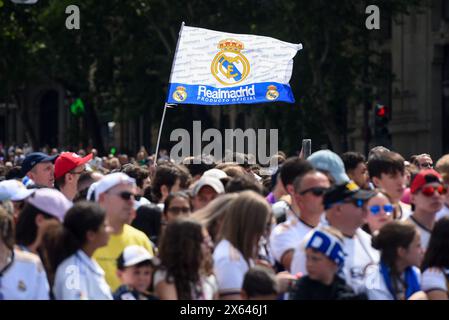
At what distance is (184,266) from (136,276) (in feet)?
0.85

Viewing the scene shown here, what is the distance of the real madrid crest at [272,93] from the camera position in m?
14.9

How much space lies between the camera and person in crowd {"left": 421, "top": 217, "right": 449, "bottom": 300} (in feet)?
24.0

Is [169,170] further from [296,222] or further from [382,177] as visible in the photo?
[296,222]

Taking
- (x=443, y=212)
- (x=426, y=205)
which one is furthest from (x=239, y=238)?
(x=443, y=212)

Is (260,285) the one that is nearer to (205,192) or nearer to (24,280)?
(24,280)

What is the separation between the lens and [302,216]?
832 cm

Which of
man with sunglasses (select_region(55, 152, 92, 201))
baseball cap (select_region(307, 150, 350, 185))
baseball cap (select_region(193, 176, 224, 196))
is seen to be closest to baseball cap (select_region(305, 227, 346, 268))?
baseball cap (select_region(307, 150, 350, 185))

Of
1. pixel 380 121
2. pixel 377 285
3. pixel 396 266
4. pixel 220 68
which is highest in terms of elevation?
pixel 220 68

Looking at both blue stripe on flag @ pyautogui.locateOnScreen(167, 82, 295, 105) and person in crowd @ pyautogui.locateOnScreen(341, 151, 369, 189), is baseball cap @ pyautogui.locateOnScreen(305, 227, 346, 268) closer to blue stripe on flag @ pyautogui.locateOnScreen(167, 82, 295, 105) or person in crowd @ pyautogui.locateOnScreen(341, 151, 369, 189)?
person in crowd @ pyautogui.locateOnScreen(341, 151, 369, 189)

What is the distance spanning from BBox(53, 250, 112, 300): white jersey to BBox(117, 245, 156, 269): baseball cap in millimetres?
156

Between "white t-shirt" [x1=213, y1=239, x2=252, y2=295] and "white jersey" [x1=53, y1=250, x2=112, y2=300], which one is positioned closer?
"white jersey" [x1=53, y1=250, x2=112, y2=300]

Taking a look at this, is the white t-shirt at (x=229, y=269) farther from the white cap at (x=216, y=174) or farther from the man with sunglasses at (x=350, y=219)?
the white cap at (x=216, y=174)

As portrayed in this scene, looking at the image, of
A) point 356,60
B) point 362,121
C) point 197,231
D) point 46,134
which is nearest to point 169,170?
point 197,231
